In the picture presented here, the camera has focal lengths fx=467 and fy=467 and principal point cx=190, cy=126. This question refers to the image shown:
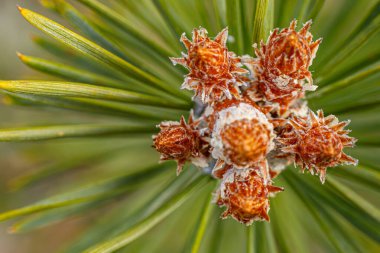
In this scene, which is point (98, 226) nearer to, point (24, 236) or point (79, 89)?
point (79, 89)

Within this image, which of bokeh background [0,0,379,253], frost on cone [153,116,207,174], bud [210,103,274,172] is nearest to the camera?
bud [210,103,274,172]

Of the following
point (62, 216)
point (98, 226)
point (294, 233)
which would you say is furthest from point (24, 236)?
point (294, 233)

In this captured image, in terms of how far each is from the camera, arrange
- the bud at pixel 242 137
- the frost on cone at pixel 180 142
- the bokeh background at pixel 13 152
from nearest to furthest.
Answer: the bud at pixel 242 137, the frost on cone at pixel 180 142, the bokeh background at pixel 13 152

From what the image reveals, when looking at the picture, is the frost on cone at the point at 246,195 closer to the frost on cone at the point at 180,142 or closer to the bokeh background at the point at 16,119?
the frost on cone at the point at 180,142

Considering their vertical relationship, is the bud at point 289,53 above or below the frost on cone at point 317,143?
above

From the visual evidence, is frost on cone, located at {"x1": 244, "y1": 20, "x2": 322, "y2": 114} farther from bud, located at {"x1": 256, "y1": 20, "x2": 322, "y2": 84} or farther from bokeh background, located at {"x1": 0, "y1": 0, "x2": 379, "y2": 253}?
bokeh background, located at {"x1": 0, "y1": 0, "x2": 379, "y2": 253}

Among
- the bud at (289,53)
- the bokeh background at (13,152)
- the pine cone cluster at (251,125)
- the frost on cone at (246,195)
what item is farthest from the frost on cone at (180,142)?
the bokeh background at (13,152)

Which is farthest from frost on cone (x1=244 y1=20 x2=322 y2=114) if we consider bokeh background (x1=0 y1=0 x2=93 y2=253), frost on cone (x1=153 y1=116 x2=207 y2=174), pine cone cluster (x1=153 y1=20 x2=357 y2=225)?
bokeh background (x1=0 y1=0 x2=93 y2=253)
